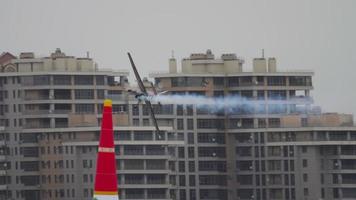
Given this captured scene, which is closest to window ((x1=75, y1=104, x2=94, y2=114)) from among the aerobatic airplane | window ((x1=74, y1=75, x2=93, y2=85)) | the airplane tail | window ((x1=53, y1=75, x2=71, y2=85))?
window ((x1=74, y1=75, x2=93, y2=85))

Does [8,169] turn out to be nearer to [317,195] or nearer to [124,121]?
[124,121]

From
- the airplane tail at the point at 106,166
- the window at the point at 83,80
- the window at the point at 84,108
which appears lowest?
the airplane tail at the point at 106,166

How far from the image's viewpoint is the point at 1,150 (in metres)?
193

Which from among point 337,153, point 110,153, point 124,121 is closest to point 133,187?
point 124,121

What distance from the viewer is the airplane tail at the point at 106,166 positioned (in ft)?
313

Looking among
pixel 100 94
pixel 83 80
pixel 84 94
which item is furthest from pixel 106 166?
pixel 100 94

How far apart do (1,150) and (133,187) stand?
15.4m

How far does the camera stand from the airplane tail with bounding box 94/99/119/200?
95.4 meters

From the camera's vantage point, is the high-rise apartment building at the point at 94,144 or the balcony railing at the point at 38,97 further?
the balcony railing at the point at 38,97

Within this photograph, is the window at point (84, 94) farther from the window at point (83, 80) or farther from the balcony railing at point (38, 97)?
the balcony railing at point (38, 97)

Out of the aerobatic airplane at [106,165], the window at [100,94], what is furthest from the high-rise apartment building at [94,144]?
the aerobatic airplane at [106,165]

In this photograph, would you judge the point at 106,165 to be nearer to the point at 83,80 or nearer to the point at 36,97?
the point at 36,97

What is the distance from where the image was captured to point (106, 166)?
9556 cm

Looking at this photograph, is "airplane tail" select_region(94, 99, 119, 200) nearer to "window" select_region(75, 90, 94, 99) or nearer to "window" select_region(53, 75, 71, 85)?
"window" select_region(53, 75, 71, 85)
